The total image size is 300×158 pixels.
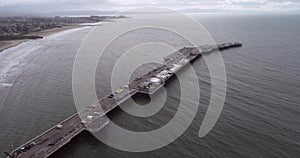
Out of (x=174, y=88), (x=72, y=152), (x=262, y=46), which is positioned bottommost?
(x=72, y=152)

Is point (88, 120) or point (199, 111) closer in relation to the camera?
point (88, 120)

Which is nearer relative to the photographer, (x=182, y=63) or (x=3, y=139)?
(x=3, y=139)

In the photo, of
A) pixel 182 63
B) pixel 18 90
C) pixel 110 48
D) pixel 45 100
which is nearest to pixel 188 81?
pixel 182 63

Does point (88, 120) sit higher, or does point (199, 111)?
point (199, 111)

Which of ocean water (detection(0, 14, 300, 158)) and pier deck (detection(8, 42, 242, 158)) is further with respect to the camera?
ocean water (detection(0, 14, 300, 158))

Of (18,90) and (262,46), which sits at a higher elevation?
(262,46)

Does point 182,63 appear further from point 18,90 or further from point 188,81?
point 18,90

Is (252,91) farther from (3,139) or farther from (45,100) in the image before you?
(3,139)

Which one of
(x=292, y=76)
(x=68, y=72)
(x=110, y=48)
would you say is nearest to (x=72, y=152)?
(x=68, y=72)

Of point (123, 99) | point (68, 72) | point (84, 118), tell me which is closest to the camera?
point (84, 118)

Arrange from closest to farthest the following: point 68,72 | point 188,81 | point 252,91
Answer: point 252,91 → point 188,81 → point 68,72

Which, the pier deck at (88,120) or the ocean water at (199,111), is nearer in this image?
the pier deck at (88,120)
